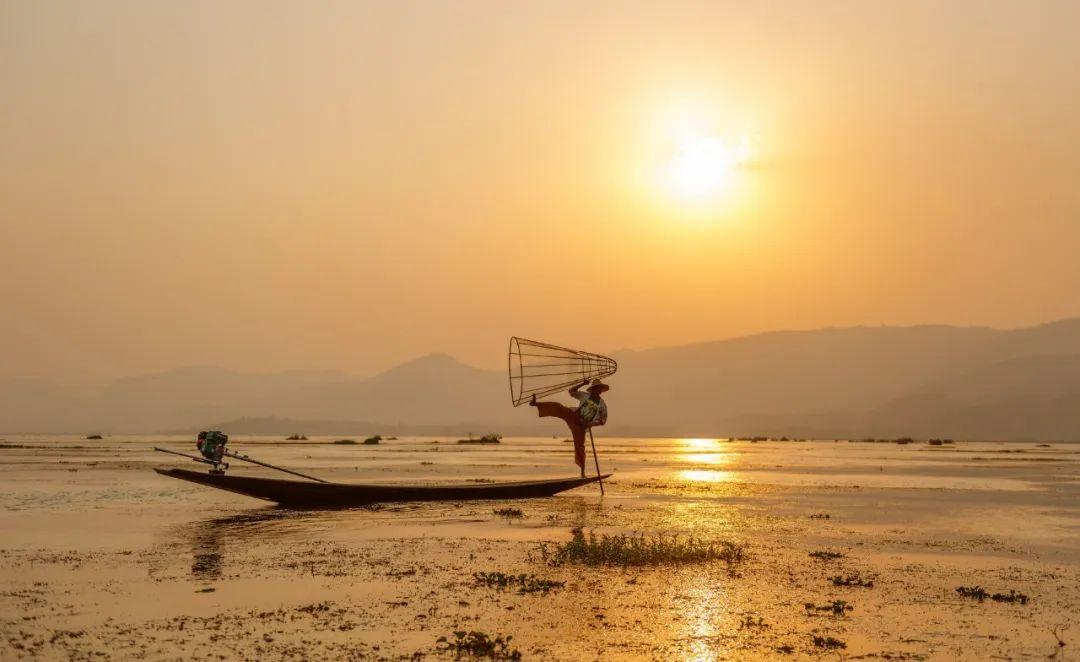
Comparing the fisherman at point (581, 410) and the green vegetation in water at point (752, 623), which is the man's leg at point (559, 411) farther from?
the green vegetation in water at point (752, 623)

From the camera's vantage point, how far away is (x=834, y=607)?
57.8 feet

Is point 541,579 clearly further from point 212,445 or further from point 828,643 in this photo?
point 212,445

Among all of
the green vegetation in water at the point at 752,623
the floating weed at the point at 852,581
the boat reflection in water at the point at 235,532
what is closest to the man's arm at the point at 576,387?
the boat reflection in water at the point at 235,532

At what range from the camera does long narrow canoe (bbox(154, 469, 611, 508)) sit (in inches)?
1373

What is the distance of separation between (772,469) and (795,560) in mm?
45009

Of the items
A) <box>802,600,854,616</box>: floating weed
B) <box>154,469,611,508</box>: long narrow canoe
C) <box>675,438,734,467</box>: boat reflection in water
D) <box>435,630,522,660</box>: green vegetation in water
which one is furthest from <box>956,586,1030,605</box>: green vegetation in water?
<box>675,438,734,467</box>: boat reflection in water

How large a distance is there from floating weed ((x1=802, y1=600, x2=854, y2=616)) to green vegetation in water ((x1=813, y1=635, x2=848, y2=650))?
211 centimetres

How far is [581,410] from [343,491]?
379 inches

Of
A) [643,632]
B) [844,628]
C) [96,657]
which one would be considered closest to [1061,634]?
[844,628]

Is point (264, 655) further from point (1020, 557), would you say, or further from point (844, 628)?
point (1020, 557)

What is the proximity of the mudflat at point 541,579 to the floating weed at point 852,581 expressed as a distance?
94 mm

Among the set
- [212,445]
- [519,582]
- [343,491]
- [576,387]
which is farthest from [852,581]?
[212,445]

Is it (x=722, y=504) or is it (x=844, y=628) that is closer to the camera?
(x=844, y=628)

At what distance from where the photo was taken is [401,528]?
1177 inches
